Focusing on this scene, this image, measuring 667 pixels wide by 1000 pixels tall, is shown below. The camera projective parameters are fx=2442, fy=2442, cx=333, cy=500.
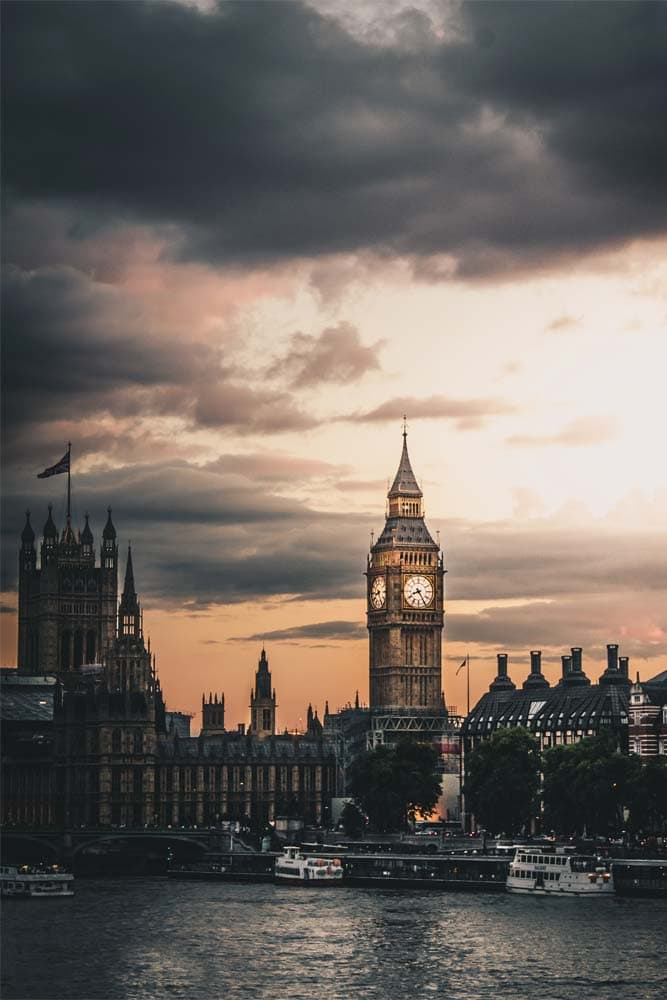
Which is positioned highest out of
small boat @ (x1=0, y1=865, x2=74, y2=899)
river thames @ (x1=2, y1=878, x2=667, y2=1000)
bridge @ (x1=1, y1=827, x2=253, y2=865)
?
bridge @ (x1=1, y1=827, x2=253, y2=865)

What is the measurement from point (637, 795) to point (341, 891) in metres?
20.4

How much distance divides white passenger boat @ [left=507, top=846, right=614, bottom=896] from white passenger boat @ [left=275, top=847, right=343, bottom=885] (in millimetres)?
15526

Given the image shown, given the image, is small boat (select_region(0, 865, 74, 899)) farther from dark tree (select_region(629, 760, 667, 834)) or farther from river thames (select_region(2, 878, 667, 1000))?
dark tree (select_region(629, 760, 667, 834))

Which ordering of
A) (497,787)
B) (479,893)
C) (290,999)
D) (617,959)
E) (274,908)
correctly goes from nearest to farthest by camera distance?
(290,999) < (617,959) < (274,908) < (479,893) < (497,787)

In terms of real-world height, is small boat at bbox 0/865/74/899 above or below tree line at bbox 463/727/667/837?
below

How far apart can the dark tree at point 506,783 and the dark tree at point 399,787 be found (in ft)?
25.1

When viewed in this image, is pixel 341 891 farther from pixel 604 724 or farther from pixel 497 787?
pixel 604 724

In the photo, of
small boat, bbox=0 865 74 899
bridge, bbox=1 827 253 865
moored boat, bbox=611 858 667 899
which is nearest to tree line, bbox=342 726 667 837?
bridge, bbox=1 827 253 865

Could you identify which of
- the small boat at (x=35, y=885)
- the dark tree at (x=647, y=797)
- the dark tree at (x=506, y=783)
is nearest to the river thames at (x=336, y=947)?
the small boat at (x=35, y=885)

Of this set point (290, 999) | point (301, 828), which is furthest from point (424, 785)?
point (290, 999)

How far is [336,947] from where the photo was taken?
119 metres

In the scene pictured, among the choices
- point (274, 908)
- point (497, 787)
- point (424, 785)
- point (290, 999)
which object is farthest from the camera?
point (424, 785)

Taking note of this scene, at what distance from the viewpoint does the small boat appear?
156 m

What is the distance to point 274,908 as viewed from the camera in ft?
471
